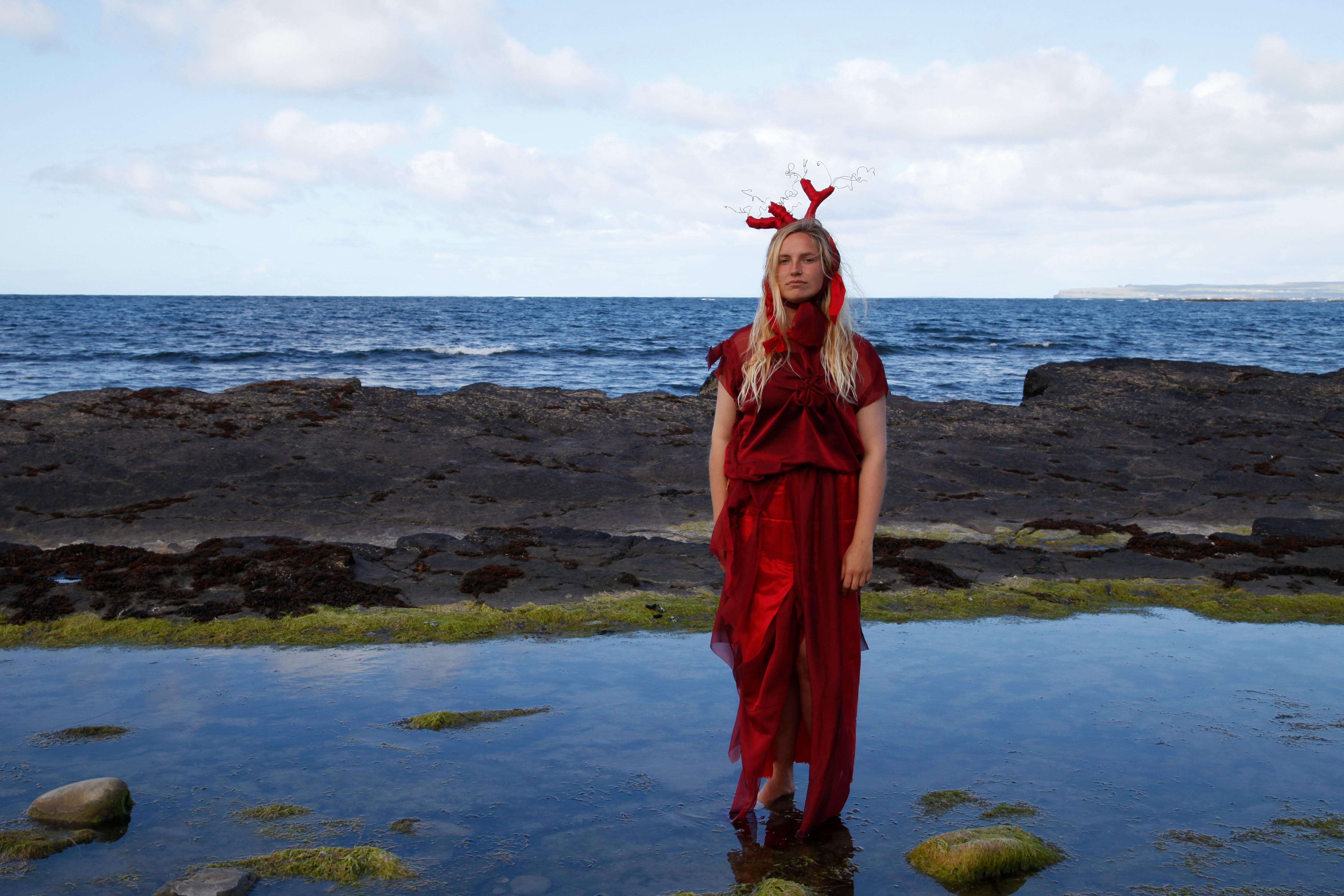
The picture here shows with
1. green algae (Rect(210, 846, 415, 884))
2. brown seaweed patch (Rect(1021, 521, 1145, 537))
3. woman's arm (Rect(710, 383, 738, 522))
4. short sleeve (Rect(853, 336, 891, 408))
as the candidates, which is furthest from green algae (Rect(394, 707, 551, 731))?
brown seaweed patch (Rect(1021, 521, 1145, 537))

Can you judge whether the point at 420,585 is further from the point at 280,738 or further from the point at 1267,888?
the point at 1267,888

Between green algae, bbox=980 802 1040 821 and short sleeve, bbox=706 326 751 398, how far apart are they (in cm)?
177

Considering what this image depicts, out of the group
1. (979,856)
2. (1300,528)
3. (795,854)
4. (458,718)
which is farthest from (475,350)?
(979,856)

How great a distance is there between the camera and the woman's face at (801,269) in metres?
3.47

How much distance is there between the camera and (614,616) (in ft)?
20.0

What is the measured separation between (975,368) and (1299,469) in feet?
86.7

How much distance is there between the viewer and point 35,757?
3859 millimetres

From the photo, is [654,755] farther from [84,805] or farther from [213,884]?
[84,805]

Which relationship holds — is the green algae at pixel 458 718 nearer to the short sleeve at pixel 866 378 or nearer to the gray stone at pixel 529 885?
the gray stone at pixel 529 885

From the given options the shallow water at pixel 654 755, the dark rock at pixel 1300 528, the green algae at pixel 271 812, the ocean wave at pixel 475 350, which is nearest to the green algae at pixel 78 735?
the shallow water at pixel 654 755

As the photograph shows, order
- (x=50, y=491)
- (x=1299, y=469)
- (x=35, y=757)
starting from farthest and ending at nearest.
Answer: (x=1299, y=469)
(x=50, y=491)
(x=35, y=757)

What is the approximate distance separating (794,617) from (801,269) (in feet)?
4.06

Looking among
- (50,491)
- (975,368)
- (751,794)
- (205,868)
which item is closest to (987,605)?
(751,794)

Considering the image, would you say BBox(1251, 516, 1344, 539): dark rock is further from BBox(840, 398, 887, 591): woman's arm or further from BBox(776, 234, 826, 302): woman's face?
BBox(776, 234, 826, 302): woman's face
